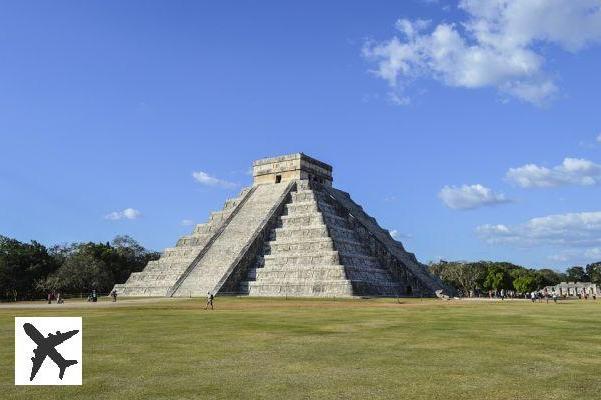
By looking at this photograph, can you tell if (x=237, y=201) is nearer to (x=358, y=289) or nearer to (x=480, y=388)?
(x=358, y=289)

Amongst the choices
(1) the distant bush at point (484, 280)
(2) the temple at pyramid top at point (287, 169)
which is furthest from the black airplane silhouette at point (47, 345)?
(1) the distant bush at point (484, 280)

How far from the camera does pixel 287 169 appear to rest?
61562 mm

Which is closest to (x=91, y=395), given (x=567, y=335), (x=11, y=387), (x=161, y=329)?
(x=11, y=387)

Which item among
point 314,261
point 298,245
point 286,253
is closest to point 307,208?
point 298,245

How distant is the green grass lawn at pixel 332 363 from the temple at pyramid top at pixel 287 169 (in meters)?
42.8

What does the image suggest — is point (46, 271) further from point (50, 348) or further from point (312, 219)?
point (50, 348)

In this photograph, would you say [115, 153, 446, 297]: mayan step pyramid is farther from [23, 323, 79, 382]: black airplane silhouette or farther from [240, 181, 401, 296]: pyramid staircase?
[23, 323, 79, 382]: black airplane silhouette

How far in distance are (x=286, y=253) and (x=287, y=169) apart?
1535cm

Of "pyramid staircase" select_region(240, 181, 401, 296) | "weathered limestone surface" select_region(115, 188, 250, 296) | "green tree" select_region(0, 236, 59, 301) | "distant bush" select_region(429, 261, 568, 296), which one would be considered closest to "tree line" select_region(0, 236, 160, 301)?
"green tree" select_region(0, 236, 59, 301)

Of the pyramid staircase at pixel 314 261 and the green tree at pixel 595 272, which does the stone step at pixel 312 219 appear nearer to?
the pyramid staircase at pixel 314 261

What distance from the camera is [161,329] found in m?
18.5

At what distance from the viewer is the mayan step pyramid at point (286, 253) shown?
4494cm

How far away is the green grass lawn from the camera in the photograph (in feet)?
28.7

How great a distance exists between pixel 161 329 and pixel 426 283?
37.1m
